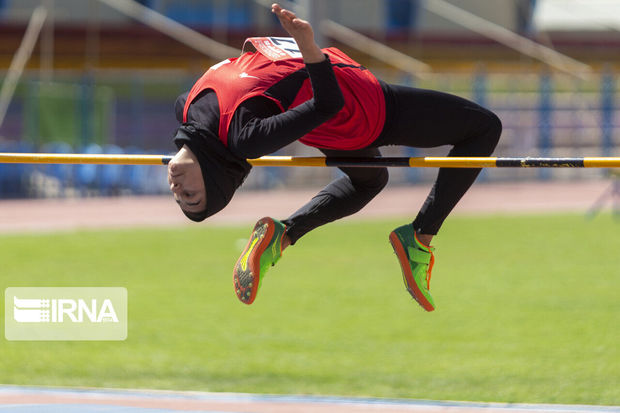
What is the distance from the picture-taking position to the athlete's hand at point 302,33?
4.31 meters

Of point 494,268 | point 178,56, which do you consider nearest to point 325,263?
point 494,268

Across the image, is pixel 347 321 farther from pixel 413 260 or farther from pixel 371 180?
pixel 413 260

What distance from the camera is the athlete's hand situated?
14.1 ft

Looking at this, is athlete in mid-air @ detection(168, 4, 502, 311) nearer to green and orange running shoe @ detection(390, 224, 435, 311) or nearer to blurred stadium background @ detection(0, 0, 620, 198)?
green and orange running shoe @ detection(390, 224, 435, 311)

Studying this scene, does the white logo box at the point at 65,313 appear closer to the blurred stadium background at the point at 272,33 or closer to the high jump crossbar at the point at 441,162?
the high jump crossbar at the point at 441,162

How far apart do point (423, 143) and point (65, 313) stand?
18.4 ft

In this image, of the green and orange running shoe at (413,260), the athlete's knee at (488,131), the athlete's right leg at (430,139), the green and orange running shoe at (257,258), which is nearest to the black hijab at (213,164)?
the green and orange running shoe at (257,258)

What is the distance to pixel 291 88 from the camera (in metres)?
4.61

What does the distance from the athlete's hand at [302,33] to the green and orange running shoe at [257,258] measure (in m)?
1.16

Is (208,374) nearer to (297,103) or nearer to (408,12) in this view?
(297,103)

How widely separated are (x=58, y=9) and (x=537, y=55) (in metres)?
12.7

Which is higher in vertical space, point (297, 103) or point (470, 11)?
point (470, 11)

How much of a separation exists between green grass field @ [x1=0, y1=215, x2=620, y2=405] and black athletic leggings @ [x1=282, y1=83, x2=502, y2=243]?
46.2 inches

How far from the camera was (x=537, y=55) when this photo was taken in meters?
28.3
